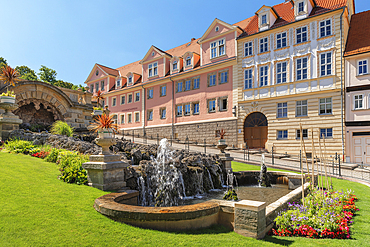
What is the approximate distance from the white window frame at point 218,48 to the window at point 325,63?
32.2ft

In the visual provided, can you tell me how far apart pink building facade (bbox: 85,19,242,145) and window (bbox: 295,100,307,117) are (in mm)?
6009

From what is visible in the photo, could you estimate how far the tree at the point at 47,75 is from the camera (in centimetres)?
5053

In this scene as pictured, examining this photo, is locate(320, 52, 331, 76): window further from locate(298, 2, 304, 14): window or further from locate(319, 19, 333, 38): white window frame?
locate(298, 2, 304, 14): window

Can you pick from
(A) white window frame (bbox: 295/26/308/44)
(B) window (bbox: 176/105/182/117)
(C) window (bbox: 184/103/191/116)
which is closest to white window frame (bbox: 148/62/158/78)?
(B) window (bbox: 176/105/182/117)

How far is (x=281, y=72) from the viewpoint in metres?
22.8

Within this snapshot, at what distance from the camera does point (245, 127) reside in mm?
24703

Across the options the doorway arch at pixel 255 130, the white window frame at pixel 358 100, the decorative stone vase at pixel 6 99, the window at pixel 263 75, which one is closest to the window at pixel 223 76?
the window at pixel 263 75

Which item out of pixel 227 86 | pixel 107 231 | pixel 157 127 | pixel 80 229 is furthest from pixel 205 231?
pixel 157 127

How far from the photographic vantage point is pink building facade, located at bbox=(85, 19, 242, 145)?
26562 mm

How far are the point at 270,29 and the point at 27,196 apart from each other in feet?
78.6

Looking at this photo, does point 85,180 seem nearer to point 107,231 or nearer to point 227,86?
point 107,231

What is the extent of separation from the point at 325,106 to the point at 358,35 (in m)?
6.89

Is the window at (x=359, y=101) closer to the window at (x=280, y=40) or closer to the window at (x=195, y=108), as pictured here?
the window at (x=280, y=40)

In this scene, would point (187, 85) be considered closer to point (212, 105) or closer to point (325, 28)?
point (212, 105)
